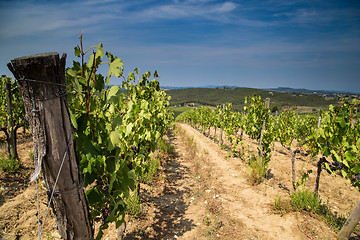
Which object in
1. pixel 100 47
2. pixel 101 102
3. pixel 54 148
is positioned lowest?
pixel 54 148

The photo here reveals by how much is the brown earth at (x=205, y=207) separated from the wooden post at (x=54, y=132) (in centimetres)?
126

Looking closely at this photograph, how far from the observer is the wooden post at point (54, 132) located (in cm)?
112

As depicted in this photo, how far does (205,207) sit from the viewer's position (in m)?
4.24

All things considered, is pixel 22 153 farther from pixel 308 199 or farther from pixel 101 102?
pixel 308 199

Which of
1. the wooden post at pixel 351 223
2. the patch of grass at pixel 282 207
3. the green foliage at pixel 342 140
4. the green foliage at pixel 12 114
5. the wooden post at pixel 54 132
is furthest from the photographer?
the green foliage at pixel 12 114

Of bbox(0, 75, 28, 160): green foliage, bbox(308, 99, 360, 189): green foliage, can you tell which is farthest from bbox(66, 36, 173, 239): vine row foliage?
bbox(0, 75, 28, 160): green foliage

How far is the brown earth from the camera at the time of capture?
3320 millimetres

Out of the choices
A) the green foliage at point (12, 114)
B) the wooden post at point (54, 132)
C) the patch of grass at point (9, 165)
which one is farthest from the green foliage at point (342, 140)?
the green foliage at point (12, 114)

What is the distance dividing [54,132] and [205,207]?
3.87 m

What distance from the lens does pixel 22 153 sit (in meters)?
6.89

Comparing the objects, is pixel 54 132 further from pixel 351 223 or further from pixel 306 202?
pixel 306 202

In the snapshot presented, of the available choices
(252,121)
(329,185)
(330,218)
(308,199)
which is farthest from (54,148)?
(329,185)

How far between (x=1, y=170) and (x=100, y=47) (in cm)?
623

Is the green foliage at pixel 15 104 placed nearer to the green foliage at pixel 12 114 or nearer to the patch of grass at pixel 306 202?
the green foliage at pixel 12 114
